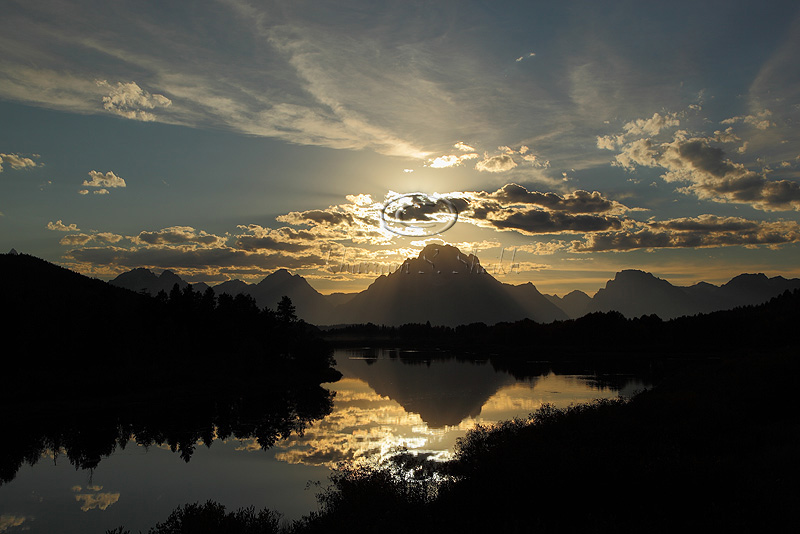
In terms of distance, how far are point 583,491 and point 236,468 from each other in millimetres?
25589

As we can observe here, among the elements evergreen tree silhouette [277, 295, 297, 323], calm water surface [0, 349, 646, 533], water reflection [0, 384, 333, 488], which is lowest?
water reflection [0, 384, 333, 488]

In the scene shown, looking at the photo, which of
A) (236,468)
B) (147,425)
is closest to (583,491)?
(236,468)

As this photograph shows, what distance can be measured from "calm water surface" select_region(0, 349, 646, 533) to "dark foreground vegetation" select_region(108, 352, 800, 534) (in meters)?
6.09

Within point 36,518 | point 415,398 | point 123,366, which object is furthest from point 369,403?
point 36,518

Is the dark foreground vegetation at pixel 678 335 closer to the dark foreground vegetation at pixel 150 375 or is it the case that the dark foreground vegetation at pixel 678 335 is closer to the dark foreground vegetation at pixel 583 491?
the dark foreground vegetation at pixel 150 375

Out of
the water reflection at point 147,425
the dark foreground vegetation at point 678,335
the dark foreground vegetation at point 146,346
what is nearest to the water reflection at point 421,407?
the water reflection at point 147,425

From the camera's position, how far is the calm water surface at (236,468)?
27.2m

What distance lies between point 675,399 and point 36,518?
41028mm

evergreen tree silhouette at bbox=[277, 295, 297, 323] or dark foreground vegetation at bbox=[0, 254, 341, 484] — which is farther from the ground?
evergreen tree silhouette at bbox=[277, 295, 297, 323]

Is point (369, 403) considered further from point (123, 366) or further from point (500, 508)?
point (500, 508)

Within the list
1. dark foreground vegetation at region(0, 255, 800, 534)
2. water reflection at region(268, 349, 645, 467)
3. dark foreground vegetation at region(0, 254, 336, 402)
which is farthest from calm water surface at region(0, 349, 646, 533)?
dark foreground vegetation at region(0, 254, 336, 402)

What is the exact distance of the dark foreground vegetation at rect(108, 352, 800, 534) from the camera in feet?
55.6

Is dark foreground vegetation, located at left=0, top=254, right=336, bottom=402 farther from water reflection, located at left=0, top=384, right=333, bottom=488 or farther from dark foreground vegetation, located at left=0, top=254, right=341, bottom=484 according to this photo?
water reflection, located at left=0, top=384, right=333, bottom=488

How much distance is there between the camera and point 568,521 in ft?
58.9
